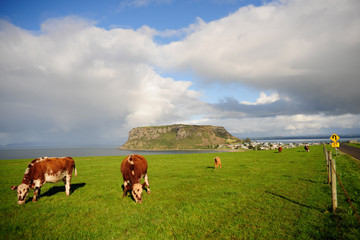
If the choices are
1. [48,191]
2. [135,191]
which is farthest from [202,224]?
[48,191]

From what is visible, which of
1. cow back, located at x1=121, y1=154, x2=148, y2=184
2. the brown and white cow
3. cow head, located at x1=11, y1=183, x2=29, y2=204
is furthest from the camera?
cow back, located at x1=121, y1=154, x2=148, y2=184

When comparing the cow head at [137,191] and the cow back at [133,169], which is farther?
the cow back at [133,169]

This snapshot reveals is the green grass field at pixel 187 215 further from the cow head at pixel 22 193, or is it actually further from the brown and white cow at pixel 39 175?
the brown and white cow at pixel 39 175

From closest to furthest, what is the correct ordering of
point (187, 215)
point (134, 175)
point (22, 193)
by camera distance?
A: point (187, 215) → point (22, 193) → point (134, 175)

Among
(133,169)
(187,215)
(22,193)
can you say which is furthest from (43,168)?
(187,215)

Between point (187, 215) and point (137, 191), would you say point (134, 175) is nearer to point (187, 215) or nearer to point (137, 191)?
point (137, 191)

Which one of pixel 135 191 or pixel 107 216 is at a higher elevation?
pixel 135 191

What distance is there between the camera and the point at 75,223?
819 centimetres

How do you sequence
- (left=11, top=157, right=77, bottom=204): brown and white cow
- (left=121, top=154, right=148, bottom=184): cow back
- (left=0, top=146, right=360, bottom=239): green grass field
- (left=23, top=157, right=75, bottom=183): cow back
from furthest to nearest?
(left=121, top=154, right=148, bottom=184): cow back
(left=23, top=157, right=75, bottom=183): cow back
(left=11, top=157, right=77, bottom=204): brown and white cow
(left=0, top=146, right=360, bottom=239): green grass field

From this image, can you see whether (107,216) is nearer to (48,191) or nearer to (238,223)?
(238,223)

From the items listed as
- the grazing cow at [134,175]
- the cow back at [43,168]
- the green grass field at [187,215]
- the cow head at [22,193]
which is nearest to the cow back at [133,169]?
the grazing cow at [134,175]

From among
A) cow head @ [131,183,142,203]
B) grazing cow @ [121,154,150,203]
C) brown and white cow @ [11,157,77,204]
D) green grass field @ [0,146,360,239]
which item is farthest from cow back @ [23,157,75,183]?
cow head @ [131,183,142,203]

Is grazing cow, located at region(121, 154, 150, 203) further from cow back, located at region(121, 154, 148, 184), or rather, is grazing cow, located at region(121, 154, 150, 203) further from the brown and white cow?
the brown and white cow

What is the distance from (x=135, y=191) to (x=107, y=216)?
2.00m
